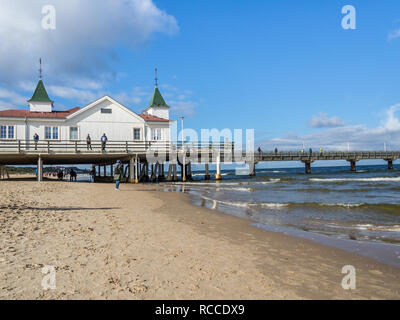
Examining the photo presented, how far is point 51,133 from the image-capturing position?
2819cm

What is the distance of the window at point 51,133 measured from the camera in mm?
28016

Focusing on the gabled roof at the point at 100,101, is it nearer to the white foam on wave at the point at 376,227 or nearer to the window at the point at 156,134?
the window at the point at 156,134

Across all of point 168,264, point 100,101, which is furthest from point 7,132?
point 168,264

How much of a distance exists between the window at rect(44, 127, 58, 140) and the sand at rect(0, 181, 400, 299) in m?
22.8

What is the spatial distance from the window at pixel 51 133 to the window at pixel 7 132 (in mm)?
2842

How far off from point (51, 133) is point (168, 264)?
27982 mm

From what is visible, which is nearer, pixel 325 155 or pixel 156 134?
pixel 156 134

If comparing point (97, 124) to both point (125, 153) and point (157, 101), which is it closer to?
point (125, 153)

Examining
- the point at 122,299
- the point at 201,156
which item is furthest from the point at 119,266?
the point at 201,156

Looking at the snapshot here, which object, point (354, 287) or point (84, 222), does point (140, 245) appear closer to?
point (84, 222)

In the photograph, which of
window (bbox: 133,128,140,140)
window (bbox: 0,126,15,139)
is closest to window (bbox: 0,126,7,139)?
window (bbox: 0,126,15,139)

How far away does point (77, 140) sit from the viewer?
2677 cm

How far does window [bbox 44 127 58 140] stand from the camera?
91.9 ft
